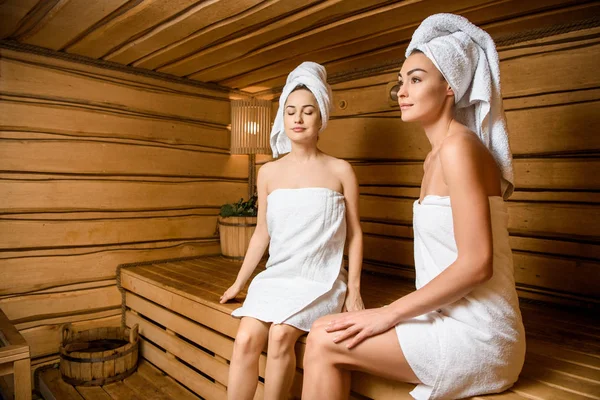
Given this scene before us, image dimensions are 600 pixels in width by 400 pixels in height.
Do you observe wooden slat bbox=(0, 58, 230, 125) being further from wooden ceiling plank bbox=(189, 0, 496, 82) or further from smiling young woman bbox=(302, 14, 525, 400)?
smiling young woman bbox=(302, 14, 525, 400)

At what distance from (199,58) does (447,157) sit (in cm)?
229

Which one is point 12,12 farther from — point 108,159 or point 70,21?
point 108,159

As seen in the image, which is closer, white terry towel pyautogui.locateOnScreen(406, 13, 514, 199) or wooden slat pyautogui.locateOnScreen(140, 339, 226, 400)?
white terry towel pyautogui.locateOnScreen(406, 13, 514, 199)

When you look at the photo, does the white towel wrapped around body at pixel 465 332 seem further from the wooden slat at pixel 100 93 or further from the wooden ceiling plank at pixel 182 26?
the wooden slat at pixel 100 93

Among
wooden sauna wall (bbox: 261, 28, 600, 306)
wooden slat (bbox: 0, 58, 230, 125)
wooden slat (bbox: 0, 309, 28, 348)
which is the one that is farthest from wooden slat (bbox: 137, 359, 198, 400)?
wooden sauna wall (bbox: 261, 28, 600, 306)

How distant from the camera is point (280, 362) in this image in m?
1.78

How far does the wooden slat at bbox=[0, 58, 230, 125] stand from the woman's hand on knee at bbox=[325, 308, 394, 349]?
2.62 meters

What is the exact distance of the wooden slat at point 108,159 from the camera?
287cm

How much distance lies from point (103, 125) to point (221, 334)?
6.02 feet

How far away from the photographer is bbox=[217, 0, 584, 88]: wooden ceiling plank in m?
2.21

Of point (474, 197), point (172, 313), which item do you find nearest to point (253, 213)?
point (172, 313)

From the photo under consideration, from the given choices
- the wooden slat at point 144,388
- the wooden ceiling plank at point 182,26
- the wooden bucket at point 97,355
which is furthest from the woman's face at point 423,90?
the wooden bucket at point 97,355

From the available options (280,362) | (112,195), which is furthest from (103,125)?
(280,362)

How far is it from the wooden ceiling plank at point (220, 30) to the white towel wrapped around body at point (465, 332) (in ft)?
4.50
